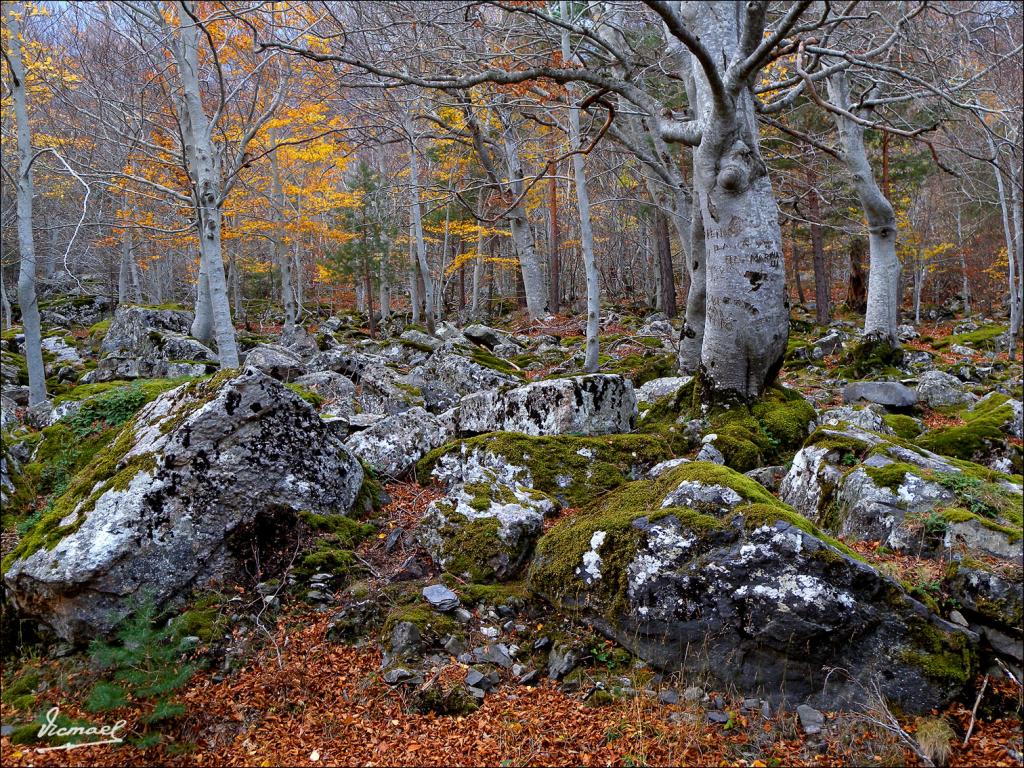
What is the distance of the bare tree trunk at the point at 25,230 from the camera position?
8945 millimetres

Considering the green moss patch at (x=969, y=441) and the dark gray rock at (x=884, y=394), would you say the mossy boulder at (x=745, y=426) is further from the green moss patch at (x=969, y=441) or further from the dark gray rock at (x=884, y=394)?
the dark gray rock at (x=884, y=394)

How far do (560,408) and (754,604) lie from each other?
3.40 meters

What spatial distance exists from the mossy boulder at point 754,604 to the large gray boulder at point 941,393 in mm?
6496

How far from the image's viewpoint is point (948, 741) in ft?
8.36

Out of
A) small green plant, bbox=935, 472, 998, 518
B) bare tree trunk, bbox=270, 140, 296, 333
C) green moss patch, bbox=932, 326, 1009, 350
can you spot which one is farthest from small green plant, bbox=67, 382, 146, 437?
green moss patch, bbox=932, 326, 1009, 350

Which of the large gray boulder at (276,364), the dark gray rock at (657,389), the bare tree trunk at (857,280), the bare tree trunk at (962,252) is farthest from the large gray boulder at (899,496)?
the bare tree trunk at (962,252)

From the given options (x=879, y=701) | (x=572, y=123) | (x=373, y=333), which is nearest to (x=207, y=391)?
(x=879, y=701)

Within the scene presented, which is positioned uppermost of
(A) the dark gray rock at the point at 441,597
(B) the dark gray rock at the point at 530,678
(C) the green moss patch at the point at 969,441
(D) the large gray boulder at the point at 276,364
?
(D) the large gray boulder at the point at 276,364

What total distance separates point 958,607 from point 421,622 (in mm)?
2917

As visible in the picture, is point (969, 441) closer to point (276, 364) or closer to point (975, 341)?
point (276, 364)

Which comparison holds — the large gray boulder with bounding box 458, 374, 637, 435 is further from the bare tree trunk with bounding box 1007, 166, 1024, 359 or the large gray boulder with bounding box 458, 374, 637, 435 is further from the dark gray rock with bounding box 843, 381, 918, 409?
the bare tree trunk with bounding box 1007, 166, 1024, 359

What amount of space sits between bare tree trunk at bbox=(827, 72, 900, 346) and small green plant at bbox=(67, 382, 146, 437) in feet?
40.7

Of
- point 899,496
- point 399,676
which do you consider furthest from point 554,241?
point 399,676

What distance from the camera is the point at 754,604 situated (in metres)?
3.07
